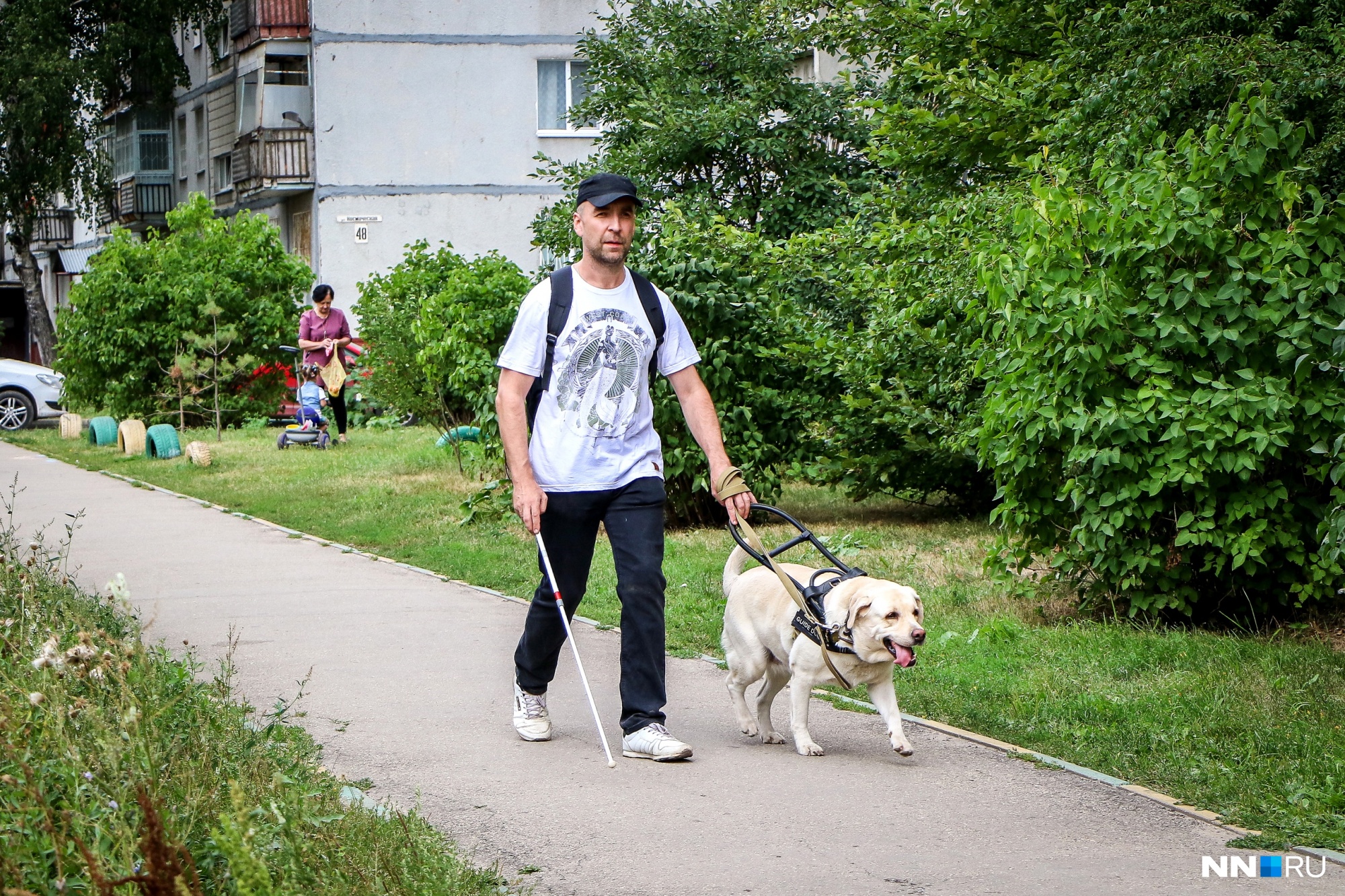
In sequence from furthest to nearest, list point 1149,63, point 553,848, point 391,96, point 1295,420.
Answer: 1. point 391,96
2. point 1149,63
3. point 1295,420
4. point 553,848

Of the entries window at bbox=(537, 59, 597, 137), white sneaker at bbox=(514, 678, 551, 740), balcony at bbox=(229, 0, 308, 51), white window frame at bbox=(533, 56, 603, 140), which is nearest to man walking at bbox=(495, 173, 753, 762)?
white sneaker at bbox=(514, 678, 551, 740)

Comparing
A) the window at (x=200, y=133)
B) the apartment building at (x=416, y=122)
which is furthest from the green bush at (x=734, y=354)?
the window at (x=200, y=133)

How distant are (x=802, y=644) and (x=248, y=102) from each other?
1332 inches

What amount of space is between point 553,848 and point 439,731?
5.24 ft

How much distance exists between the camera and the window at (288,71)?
3484 centimetres

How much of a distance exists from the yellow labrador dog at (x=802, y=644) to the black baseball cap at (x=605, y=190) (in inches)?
56.3

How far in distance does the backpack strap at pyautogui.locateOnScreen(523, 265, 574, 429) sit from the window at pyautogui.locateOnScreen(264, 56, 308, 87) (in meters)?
30.8

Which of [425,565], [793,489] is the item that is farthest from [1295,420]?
[793,489]

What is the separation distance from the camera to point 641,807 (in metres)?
5.14

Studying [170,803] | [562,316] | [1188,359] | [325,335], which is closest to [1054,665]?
[1188,359]

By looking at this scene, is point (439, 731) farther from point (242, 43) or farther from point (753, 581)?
point (242, 43)

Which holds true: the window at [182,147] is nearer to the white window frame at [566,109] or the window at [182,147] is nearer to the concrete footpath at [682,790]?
the white window frame at [566,109]

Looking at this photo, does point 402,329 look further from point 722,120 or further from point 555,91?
point 555,91

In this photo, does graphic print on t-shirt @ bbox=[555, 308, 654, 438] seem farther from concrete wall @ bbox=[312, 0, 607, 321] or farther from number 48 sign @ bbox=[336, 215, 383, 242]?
number 48 sign @ bbox=[336, 215, 383, 242]
